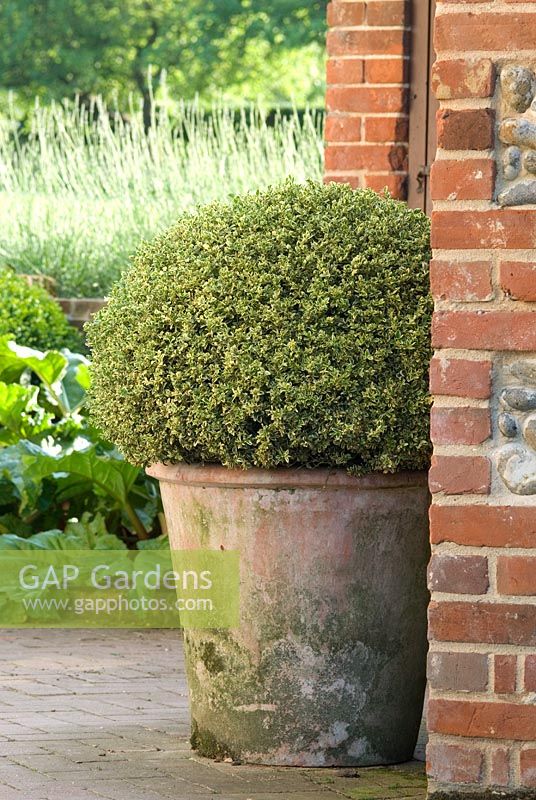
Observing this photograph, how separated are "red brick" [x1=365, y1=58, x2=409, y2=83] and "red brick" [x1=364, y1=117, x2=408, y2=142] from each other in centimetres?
17

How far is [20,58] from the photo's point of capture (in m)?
32.3

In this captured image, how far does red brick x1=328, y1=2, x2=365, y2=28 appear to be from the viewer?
5.96 m

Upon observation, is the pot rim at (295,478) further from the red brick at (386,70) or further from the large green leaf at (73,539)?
the red brick at (386,70)

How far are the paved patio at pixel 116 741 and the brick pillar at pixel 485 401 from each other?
1.45ft

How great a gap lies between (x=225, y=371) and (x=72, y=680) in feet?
6.40

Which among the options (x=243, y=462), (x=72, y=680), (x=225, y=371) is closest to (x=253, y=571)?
(x=243, y=462)

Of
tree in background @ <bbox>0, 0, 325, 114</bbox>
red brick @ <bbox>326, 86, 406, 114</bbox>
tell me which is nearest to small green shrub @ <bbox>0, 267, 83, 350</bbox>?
red brick @ <bbox>326, 86, 406, 114</bbox>

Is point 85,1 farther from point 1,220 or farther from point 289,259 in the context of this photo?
point 289,259

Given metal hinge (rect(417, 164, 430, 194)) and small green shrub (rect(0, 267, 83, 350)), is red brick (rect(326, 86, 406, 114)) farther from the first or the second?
small green shrub (rect(0, 267, 83, 350))

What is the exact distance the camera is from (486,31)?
11.0 ft

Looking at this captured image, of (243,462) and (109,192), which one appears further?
A: (109,192)

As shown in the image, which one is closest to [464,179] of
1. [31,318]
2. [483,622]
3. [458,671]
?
[483,622]

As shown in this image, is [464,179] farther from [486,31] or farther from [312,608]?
[312,608]

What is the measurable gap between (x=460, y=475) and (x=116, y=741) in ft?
5.12
